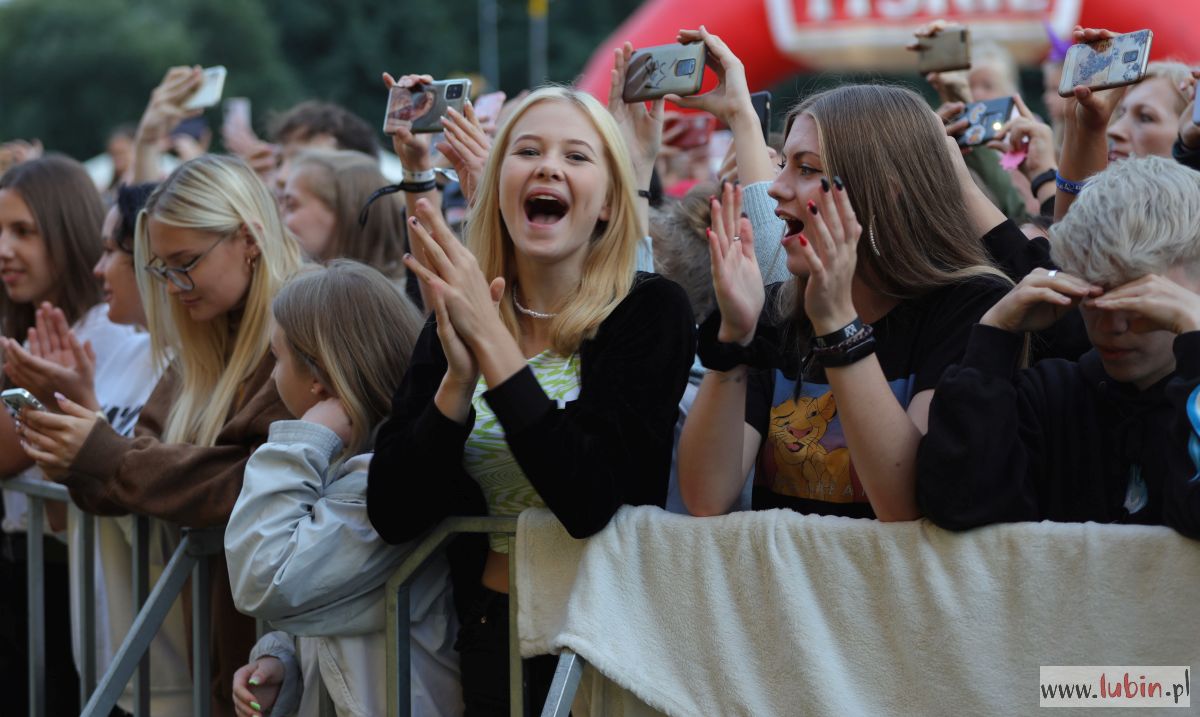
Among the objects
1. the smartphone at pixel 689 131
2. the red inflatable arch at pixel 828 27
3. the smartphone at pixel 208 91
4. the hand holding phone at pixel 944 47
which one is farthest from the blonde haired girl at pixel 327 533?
the red inflatable arch at pixel 828 27

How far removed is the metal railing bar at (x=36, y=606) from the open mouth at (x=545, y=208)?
1.89m

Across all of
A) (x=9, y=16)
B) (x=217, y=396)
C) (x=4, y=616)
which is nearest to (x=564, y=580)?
(x=217, y=396)

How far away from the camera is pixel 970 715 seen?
2336 mm

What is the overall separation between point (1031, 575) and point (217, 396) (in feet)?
7.41

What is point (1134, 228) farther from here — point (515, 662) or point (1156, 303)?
point (515, 662)

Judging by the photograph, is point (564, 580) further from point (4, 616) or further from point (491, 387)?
point (4, 616)

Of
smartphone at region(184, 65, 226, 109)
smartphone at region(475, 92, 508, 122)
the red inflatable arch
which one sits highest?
smartphone at region(475, 92, 508, 122)

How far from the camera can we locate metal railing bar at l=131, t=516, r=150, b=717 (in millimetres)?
3680

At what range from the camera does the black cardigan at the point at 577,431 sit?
8.41 feet

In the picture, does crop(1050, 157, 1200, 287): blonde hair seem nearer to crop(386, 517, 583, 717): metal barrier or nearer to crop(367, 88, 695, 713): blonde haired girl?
crop(367, 88, 695, 713): blonde haired girl

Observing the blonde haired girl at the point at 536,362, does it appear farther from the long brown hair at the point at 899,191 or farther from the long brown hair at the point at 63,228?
the long brown hair at the point at 63,228

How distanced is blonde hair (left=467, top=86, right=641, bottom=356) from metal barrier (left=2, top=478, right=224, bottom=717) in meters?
1.05

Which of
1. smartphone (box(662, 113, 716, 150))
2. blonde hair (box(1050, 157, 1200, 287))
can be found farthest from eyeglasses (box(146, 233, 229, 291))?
blonde hair (box(1050, 157, 1200, 287))

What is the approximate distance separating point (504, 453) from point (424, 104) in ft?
4.07
